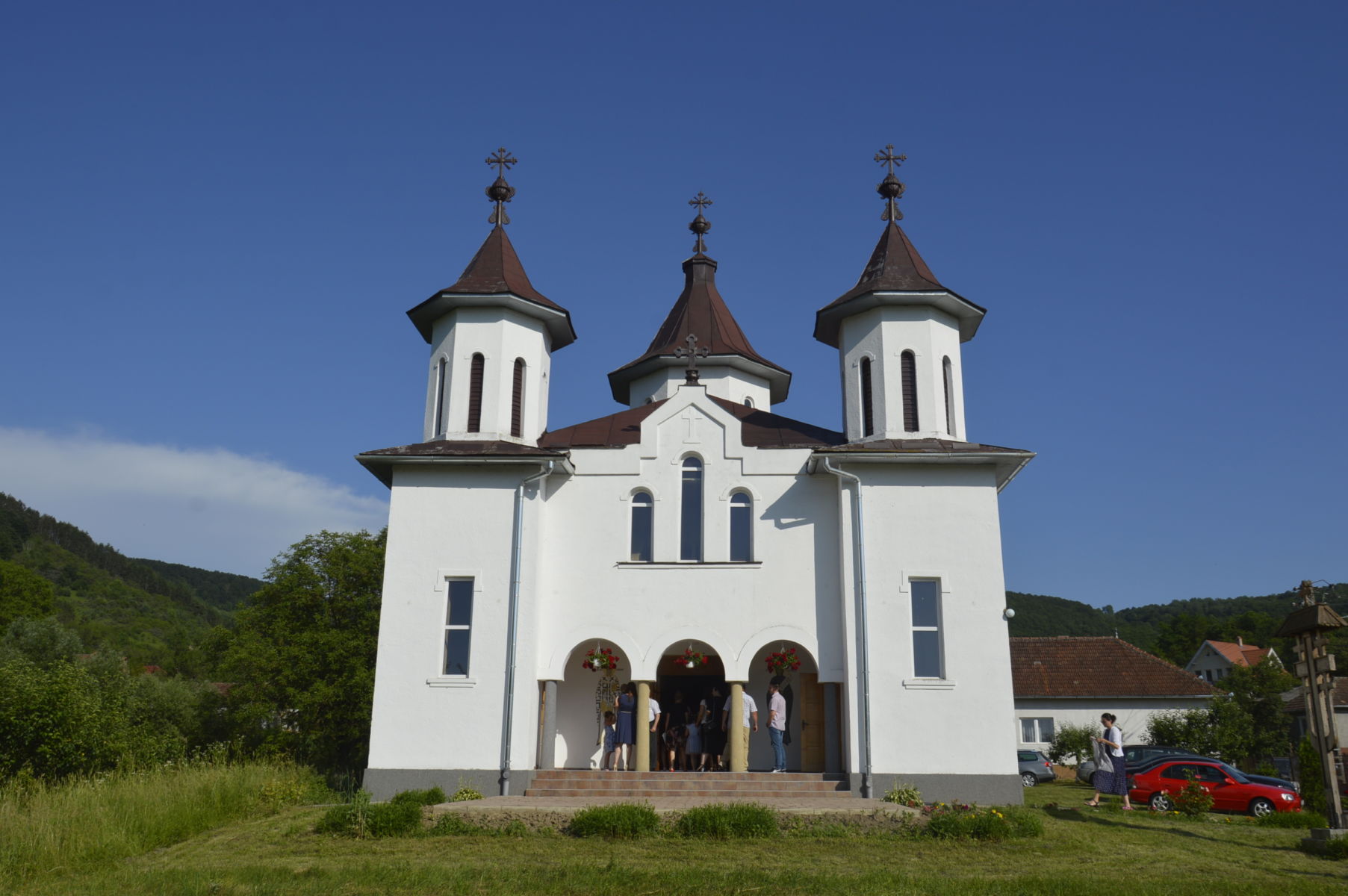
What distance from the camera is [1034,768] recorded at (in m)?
31.1

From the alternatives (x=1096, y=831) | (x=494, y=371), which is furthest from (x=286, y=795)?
(x=1096, y=831)

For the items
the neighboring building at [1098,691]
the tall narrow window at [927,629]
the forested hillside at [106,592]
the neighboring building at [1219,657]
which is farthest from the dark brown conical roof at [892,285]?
the neighboring building at [1219,657]

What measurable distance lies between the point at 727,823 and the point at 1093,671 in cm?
3126

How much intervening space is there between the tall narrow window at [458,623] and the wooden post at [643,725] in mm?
3060

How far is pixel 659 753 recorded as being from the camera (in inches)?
764

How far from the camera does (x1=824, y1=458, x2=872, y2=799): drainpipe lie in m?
16.9

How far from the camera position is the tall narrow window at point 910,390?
64.1 ft

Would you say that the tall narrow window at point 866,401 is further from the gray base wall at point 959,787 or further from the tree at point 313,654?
the tree at point 313,654

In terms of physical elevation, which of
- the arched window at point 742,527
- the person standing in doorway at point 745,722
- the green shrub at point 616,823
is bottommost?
the green shrub at point 616,823

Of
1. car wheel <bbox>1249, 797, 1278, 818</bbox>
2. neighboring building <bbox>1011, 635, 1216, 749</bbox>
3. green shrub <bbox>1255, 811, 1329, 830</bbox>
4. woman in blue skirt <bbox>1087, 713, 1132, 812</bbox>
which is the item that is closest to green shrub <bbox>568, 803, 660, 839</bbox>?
Answer: woman in blue skirt <bbox>1087, 713, 1132, 812</bbox>

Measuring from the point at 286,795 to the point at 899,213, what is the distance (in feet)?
54.0

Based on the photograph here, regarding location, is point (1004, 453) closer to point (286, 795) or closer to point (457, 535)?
point (457, 535)

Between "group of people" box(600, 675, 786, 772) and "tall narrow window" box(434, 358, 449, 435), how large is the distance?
20.3ft

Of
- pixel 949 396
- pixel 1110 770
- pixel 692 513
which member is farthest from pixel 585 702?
pixel 1110 770
